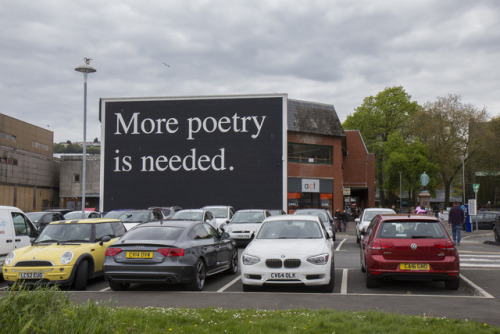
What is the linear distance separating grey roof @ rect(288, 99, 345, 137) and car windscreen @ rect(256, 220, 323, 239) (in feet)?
93.1

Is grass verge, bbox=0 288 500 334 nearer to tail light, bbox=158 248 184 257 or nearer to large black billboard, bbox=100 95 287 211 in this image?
tail light, bbox=158 248 184 257

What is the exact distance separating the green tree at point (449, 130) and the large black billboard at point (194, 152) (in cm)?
2764

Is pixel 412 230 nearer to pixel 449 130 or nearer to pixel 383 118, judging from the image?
pixel 449 130

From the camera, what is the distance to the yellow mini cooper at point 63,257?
33.3 ft

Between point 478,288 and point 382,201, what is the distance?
64813 millimetres

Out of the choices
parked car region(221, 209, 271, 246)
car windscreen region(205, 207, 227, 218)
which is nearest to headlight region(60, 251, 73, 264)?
parked car region(221, 209, 271, 246)

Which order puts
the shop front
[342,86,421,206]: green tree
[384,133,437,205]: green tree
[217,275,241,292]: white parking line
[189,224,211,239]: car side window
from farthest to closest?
[342,86,421,206]: green tree, [384,133,437,205]: green tree, the shop front, [189,224,211,239]: car side window, [217,275,241,292]: white parking line

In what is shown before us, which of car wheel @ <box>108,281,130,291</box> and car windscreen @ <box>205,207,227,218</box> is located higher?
car windscreen @ <box>205,207,227,218</box>

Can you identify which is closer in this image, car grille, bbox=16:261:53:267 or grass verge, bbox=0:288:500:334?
grass verge, bbox=0:288:500:334

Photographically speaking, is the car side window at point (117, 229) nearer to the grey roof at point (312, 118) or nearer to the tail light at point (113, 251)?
the tail light at point (113, 251)

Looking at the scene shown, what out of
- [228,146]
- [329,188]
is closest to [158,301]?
[228,146]

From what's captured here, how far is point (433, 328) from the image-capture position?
6.41m

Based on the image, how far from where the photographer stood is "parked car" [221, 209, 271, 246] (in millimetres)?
20281

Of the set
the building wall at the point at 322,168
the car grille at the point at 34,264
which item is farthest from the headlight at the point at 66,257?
the building wall at the point at 322,168
